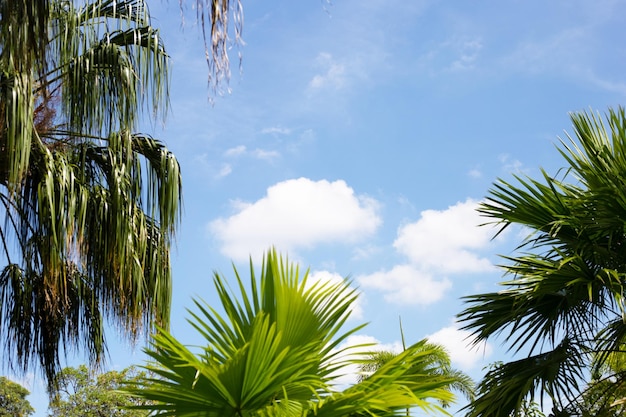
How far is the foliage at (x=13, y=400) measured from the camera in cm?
2664

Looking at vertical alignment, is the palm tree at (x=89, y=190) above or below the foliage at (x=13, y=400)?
below

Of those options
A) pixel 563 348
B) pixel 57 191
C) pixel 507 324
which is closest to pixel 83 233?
pixel 57 191

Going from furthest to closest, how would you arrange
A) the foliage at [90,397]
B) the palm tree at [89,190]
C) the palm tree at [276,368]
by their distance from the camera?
the foliage at [90,397] → the palm tree at [89,190] → the palm tree at [276,368]

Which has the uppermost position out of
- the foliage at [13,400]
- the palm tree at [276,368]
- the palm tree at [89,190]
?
the foliage at [13,400]

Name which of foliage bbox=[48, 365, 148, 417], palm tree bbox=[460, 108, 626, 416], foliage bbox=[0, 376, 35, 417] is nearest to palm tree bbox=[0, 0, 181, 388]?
palm tree bbox=[460, 108, 626, 416]

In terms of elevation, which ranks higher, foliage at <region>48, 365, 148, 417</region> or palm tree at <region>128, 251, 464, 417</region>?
foliage at <region>48, 365, 148, 417</region>

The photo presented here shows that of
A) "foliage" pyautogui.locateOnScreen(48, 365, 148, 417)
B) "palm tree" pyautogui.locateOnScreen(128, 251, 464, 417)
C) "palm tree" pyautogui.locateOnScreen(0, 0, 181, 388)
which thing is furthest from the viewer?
"foliage" pyautogui.locateOnScreen(48, 365, 148, 417)

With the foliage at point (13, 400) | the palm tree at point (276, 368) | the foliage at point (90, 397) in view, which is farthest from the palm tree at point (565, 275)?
the foliage at point (13, 400)

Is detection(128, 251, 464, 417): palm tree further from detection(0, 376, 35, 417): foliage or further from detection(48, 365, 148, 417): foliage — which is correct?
detection(0, 376, 35, 417): foliage

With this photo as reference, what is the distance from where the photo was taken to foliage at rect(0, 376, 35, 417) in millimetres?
26641

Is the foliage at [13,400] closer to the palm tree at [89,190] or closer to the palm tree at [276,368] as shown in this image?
the palm tree at [89,190]

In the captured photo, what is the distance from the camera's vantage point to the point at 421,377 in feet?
11.2

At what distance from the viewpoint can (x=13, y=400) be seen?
88.3ft

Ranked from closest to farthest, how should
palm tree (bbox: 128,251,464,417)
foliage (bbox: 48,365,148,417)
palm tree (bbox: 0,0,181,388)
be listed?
palm tree (bbox: 128,251,464,417) < palm tree (bbox: 0,0,181,388) < foliage (bbox: 48,365,148,417)
